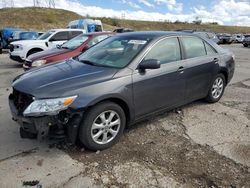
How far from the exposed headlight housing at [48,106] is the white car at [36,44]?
27.8ft

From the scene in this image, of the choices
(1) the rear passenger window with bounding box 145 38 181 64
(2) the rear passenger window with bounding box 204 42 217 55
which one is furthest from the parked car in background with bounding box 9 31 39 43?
(1) the rear passenger window with bounding box 145 38 181 64

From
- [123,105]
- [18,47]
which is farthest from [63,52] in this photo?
[123,105]

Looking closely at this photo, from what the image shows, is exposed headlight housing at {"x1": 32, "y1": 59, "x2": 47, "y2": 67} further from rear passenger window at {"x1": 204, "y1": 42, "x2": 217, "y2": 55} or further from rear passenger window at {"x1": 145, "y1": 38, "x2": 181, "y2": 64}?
rear passenger window at {"x1": 204, "y1": 42, "x2": 217, "y2": 55}

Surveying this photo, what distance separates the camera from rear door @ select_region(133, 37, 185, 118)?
380 cm

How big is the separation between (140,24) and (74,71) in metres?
63.9

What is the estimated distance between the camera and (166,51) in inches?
169

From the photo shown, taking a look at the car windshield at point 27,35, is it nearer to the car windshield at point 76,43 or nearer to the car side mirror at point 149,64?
the car windshield at point 76,43

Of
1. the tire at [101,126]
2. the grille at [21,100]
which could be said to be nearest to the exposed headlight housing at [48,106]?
the grille at [21,100]

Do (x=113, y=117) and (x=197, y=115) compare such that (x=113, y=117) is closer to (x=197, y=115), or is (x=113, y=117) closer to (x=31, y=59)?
(x=197, y=115)

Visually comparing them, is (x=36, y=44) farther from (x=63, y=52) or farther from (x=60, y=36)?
(x=63, y=52)

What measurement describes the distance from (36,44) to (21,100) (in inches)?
338

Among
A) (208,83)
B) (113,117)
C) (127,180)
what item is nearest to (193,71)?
(208,83)

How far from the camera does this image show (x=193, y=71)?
465cm

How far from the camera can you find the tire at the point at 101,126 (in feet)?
10.8
